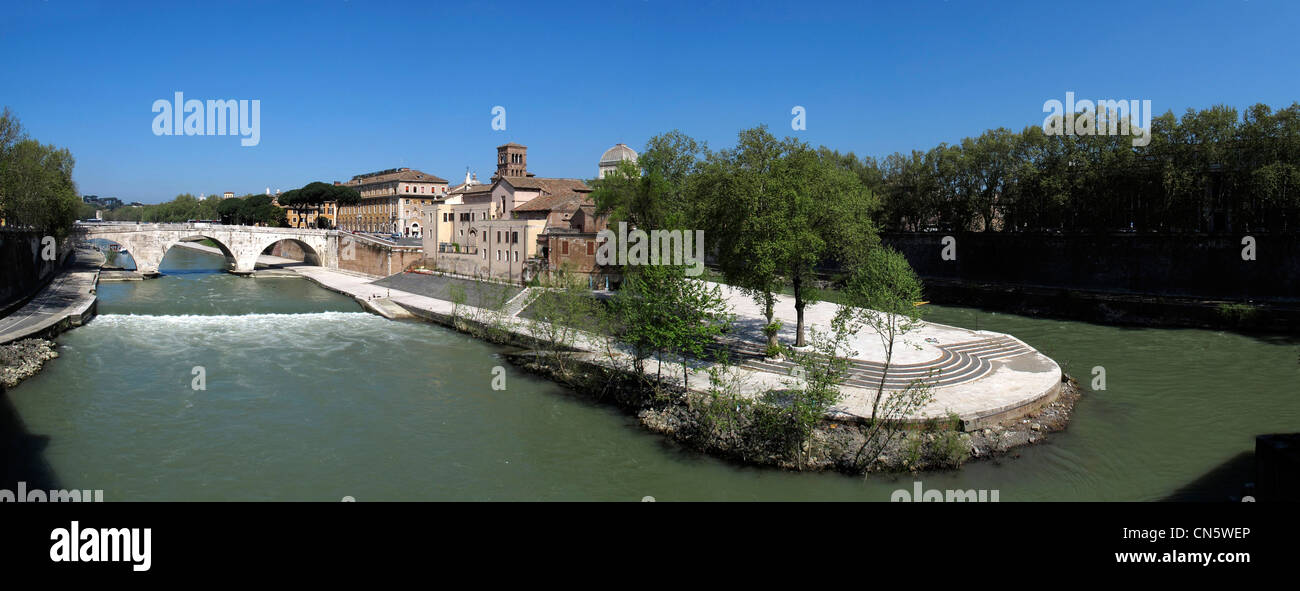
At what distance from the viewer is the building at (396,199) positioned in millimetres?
89375

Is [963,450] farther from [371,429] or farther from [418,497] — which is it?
[371,429]

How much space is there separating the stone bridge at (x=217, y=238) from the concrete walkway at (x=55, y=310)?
17.7ft

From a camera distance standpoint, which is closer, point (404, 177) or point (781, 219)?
point (781, 219)

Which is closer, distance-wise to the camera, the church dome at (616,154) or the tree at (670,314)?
the tree at (670,314)

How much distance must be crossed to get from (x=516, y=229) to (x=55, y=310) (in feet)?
77.2

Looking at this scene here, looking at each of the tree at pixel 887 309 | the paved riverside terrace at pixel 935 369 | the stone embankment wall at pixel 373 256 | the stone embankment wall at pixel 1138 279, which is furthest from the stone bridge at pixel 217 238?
the tree at pixel 887 309

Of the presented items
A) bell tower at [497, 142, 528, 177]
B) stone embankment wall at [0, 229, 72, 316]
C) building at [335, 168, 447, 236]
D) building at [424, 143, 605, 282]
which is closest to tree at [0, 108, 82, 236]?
stone embankment wall at [0, 229, 72, 316]

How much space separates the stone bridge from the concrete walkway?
5.41 meters

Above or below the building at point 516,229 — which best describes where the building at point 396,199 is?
above

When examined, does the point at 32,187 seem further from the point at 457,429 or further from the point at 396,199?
the point at 396,199

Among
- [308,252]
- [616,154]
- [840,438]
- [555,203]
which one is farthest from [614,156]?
[840,438]

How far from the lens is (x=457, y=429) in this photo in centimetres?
1923

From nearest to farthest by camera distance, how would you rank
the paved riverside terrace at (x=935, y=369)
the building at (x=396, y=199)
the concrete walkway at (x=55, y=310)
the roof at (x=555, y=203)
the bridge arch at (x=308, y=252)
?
the paved riverside terrace at (x=935, y=369) → the concrete walkway at (x=55, y=310) → the roof at (x=555, y=203) → the bridge arch at (x=308, y=252) → the building at (x=396, y=199)

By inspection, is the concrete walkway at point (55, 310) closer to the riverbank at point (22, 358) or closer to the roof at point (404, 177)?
the riverbank at point (22, 358)
